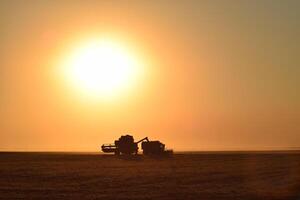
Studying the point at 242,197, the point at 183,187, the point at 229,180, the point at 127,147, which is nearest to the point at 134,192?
the point at 183,187

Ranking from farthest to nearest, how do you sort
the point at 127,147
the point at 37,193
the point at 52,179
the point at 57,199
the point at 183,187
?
the point at 127,147, the point at 52,179, the point at 183,187, the point at 37,193, the point at 57,199

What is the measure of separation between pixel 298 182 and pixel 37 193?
23405 millimetres

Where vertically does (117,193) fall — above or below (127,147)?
below

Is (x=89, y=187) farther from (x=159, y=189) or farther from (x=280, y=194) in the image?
(x=280, y=194)

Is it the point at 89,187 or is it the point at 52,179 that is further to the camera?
the point at 52,179

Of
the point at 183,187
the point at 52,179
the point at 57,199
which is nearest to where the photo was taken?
the point at 57,199

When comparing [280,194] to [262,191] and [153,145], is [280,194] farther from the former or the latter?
[153,145]

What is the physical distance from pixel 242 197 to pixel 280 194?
353 centimetres

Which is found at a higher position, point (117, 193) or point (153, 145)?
point (153, 145)

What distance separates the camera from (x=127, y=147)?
127625mm

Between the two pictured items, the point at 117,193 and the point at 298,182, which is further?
the point at 298,182

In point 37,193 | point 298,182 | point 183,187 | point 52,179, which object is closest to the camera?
point 37,193

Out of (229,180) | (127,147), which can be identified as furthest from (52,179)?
(127,147)

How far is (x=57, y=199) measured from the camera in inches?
1519
